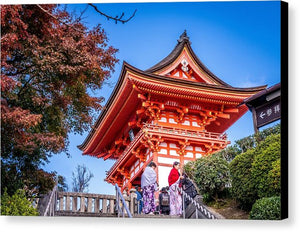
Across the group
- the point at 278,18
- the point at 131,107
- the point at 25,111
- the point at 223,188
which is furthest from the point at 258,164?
the point at 131,107

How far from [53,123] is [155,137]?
2901 mm

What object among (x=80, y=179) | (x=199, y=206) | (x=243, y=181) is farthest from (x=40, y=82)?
(x=243, y=181)

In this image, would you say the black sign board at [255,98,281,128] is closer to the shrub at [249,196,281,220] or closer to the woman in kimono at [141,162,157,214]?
the shrub at [249,196,281,220]

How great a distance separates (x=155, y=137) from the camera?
32.8 feet

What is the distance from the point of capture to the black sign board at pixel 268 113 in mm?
6707

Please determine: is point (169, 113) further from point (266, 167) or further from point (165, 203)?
point (266, 167)

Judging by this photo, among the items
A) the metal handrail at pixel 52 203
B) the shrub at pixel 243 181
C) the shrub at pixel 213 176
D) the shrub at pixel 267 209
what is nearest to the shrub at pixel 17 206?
the metal handrail at pixel 52 203

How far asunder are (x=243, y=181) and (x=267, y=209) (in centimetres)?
81

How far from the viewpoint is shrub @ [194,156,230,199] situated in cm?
757

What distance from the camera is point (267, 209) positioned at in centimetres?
625

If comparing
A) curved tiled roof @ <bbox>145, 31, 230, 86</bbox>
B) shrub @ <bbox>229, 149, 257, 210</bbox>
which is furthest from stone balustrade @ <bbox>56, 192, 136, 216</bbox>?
curved tiled roof @ <bbox>145, 31, 230, 86</bbox>

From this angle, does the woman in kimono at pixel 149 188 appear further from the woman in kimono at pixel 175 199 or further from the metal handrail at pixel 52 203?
the metal handrail at pixel 52 203

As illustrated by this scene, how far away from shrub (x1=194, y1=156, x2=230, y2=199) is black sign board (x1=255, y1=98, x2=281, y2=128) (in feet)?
3.07

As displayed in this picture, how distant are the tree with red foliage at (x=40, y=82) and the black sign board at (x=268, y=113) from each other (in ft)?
8.17
